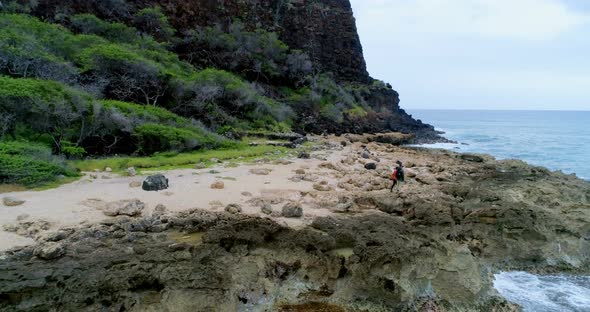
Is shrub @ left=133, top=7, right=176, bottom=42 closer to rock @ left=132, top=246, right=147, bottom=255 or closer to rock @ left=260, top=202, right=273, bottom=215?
rock @ left=260, top=202, right=273, bottom=215

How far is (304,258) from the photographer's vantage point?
7824 millimetres

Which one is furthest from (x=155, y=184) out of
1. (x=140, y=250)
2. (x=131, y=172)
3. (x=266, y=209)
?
(x=140, y=250)

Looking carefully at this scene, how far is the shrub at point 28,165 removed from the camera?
11.6 m

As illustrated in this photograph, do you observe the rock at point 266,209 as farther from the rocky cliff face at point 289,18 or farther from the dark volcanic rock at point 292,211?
the rocky cliff face at point 289,18

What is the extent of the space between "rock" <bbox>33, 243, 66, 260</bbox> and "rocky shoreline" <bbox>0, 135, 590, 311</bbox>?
0.07 feet

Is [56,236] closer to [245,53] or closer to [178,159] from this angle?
[178,159]

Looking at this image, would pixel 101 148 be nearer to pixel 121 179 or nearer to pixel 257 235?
pixel 121 179

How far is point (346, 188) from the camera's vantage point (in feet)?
45.8

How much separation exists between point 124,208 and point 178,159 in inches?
275

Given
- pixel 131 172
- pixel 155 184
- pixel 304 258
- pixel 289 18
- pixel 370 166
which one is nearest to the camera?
pixel 304 258

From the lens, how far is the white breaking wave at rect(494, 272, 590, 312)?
8.03 metres

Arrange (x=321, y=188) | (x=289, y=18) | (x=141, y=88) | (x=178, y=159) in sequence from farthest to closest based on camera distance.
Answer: (x=289, y=18), (x=141, y=88), (x=178, y=159), (x=321, y=188)

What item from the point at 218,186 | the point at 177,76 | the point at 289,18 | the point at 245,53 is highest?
the point at 289,18

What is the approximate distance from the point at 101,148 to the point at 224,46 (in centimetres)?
2463
